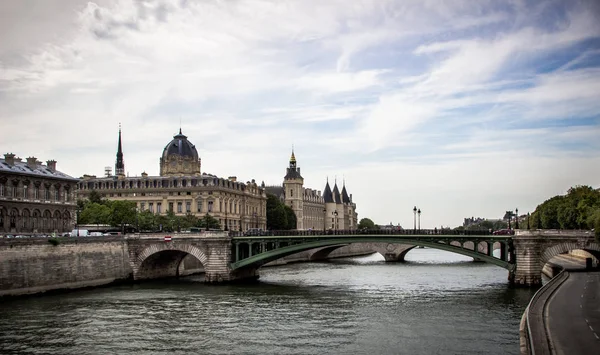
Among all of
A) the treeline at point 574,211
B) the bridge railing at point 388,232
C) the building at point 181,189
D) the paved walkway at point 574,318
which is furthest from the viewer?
the building at point 181,189

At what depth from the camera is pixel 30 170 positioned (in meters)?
68.9

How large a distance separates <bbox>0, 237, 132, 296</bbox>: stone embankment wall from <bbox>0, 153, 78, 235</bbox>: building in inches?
345

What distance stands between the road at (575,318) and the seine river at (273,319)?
253cm

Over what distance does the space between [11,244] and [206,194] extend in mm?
66448

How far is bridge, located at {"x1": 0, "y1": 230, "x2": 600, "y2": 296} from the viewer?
54.7m

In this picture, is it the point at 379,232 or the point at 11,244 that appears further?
the point at 379,232

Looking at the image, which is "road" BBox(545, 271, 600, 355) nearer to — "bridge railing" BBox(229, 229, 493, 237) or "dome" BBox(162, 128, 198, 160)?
"bridge railing" BBox(229, 229, 493, 237)

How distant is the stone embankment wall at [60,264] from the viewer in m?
52.4

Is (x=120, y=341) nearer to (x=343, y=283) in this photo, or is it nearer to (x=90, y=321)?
(x=90, y=321)

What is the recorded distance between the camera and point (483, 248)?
403 ft

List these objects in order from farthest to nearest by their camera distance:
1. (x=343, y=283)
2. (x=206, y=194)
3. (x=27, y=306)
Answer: (x=206, y=194) < (x=343, y=283) < (x=27, y=306)

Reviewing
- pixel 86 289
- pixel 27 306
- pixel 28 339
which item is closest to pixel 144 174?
pixel 86 289

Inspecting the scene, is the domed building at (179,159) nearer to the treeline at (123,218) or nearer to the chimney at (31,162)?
the treeline at (123,218)

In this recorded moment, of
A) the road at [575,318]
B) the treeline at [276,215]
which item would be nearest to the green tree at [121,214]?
the road at [575,318]
